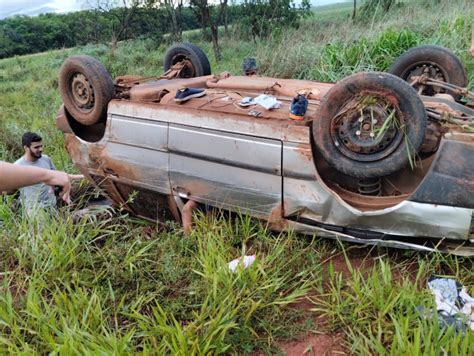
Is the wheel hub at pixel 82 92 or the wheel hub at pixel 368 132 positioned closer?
the wheel hub at pixel 368 132

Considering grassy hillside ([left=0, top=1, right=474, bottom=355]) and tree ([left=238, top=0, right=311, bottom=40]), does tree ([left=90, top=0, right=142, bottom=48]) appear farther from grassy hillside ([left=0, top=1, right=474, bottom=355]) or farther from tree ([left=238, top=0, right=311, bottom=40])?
grassy hillside ([left=0, top=1, right=474, bottom=355])

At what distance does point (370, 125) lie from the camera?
249 cm

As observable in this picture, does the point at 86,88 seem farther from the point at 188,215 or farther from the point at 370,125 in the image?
the point at 370,125

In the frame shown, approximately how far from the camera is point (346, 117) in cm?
254

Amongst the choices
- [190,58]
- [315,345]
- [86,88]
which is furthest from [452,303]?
[190,58]

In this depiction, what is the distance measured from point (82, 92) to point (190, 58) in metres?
1.37

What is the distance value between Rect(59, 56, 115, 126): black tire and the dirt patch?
7.82ft

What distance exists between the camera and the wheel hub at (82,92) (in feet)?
12.0

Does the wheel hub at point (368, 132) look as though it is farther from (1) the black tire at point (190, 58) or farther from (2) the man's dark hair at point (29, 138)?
(2) the man's dark hair at point (29, 138)

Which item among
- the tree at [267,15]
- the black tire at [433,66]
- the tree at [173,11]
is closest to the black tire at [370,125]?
the black tire at [433,66]

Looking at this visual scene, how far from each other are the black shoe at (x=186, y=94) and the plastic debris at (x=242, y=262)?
128 cm

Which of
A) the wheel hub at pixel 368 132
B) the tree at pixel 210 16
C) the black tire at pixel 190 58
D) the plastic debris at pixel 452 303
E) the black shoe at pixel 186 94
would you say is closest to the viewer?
the plastic debris at pixel 452 303

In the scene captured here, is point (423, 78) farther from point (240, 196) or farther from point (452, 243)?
point (240, 196)

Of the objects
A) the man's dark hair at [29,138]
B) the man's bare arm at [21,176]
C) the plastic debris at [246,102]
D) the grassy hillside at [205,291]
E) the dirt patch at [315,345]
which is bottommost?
the dirt patch at [315,345]
